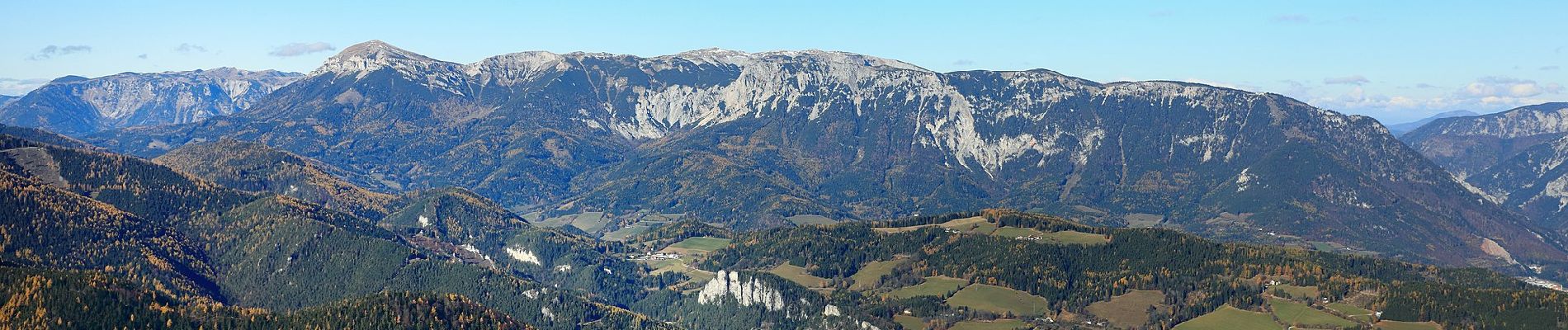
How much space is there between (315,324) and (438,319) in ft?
50.7

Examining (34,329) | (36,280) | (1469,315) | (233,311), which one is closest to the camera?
(34,329)

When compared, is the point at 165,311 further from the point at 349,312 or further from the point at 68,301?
the point at 349,312

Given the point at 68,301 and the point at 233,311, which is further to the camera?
the point at 233,311

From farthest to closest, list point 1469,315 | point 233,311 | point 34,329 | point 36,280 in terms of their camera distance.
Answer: point 1469,315, point 233,311, point 36,280, point 34,329

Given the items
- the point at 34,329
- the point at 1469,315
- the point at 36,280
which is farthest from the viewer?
the point at 1469,315

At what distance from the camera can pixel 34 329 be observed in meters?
157

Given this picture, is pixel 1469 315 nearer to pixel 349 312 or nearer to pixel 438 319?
pixel 438 319

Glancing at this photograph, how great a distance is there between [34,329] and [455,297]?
51101mm

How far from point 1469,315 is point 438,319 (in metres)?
150

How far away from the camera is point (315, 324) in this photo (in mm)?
168375

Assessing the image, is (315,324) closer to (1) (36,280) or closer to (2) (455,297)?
(2) (455,297)

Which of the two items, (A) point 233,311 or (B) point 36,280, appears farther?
(A) point 233,311

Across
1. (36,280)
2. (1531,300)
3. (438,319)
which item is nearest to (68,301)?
(36,280)

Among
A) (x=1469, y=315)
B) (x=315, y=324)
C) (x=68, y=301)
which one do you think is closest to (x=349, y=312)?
(x=315, y=324)
